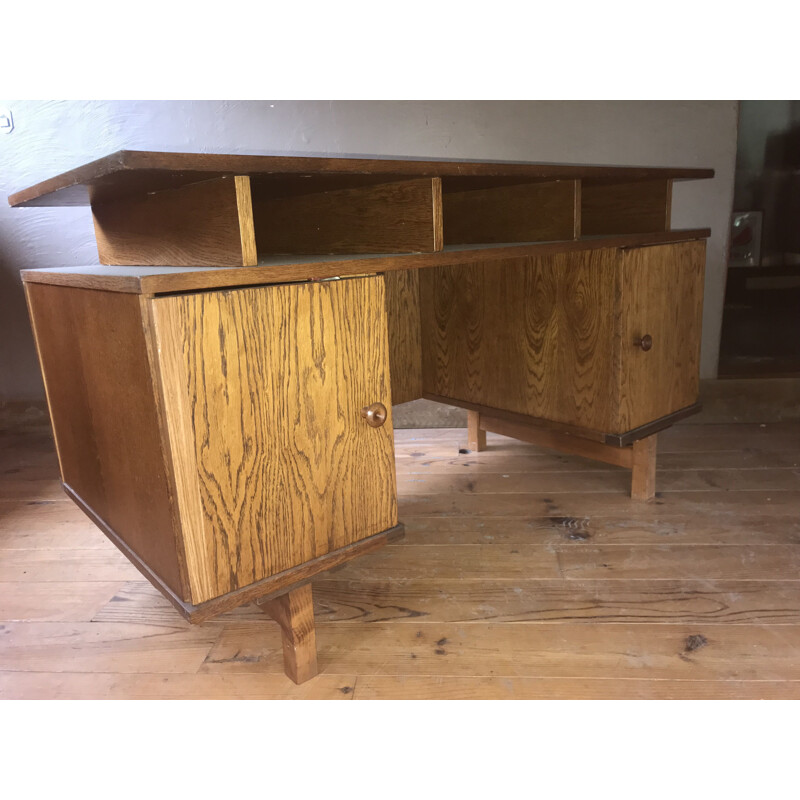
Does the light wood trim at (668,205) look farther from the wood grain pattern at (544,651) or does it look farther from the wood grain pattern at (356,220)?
the wood grain pattern at (544,651)

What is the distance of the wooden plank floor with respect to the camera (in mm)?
1072

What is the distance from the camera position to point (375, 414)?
1014 millimetres

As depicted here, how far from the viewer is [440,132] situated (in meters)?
2.22

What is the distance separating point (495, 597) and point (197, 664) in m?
0.56

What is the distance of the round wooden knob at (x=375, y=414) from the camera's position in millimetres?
1005

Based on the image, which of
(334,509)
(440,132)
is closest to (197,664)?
(334,509)

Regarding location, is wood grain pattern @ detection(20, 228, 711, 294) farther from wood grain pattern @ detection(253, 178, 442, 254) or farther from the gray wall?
the gray wall

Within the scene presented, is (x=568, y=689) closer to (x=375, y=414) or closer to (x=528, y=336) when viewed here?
(x=375, y=414)

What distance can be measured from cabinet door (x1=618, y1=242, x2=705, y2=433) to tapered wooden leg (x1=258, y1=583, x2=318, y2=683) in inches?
34.1

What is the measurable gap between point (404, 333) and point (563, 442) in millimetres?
559

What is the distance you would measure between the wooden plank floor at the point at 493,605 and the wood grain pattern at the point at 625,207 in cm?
67

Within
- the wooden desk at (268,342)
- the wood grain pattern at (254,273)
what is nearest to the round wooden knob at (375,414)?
the wooden desk at (268,342)

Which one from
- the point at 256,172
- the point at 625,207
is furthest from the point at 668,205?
the point at 256,172

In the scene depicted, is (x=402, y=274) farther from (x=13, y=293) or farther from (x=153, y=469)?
(x=13, y=293)
